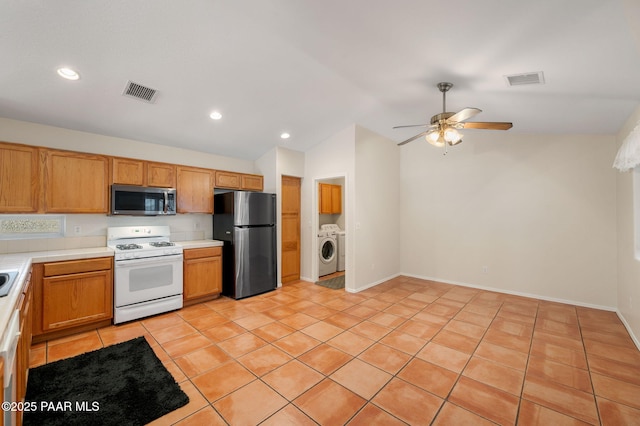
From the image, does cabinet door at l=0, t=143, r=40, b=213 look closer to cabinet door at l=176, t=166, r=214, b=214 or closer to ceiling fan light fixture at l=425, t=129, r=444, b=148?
cabinet door at l=176, t=166, r=214, b=214

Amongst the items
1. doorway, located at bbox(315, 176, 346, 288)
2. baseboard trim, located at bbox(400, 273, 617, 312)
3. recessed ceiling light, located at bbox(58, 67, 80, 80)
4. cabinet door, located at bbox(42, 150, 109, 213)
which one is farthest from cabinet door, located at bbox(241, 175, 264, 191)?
baseboard trim, located at bbox(400, 273, 617, 312)

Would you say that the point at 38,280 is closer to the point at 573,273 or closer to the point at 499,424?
the point at 499,424

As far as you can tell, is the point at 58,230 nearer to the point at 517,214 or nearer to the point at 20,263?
the point at 20,263

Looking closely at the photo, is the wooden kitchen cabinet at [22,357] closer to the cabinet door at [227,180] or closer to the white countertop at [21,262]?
the white countertop at [21,262]

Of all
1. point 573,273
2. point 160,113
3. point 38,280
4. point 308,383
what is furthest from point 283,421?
point 573,273

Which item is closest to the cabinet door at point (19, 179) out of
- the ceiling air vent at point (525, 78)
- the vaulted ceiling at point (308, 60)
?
the vaulted ceiling at point (308, 60)

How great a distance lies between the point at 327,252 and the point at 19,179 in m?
4.68

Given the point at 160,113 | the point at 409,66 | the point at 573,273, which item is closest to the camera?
the point at 409,66

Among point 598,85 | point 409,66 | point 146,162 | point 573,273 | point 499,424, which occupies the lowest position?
point 499,424

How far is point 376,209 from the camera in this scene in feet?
16.4

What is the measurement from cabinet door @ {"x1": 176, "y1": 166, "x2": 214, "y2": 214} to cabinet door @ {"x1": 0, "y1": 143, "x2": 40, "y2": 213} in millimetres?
1483

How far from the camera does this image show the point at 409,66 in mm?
2639

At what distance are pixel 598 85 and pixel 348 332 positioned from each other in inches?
136

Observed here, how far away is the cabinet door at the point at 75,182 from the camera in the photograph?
119 inches
